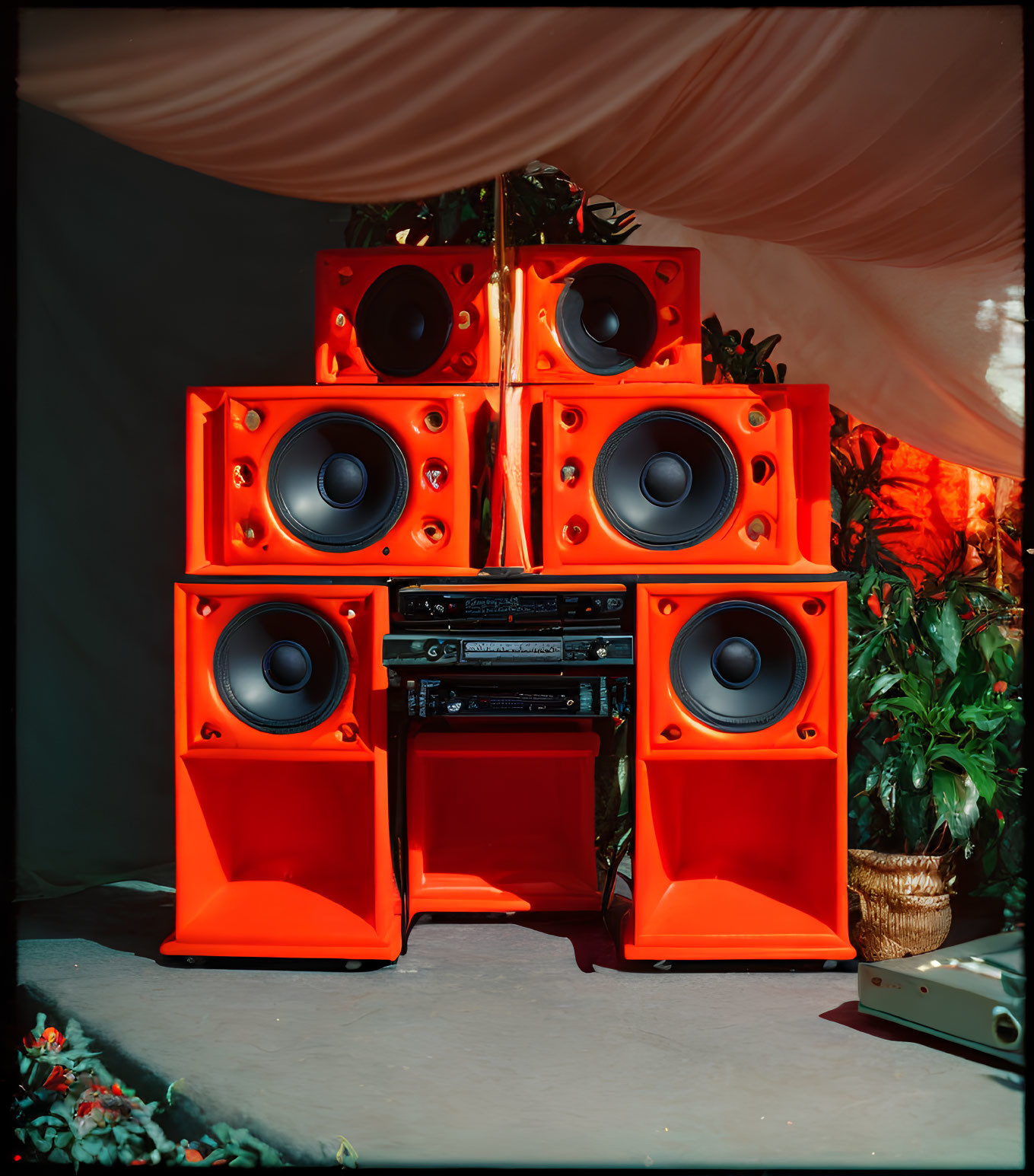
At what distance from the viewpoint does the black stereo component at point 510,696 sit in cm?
204

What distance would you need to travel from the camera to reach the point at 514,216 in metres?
2.70

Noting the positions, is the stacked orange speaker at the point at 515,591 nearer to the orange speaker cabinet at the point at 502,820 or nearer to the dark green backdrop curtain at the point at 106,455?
the orange speaker cabinet at the point at 502,820

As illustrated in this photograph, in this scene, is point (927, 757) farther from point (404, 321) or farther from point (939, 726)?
point (404, 321)

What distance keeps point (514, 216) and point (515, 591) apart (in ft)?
4.00

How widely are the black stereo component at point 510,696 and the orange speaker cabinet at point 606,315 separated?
67cm

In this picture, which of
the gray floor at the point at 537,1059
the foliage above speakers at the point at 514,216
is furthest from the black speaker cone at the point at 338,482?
the gray floor at the point at 537,1059

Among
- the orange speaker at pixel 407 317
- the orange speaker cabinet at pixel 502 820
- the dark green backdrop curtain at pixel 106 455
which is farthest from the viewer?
the dark green backdrop curtain at pixel 106 455

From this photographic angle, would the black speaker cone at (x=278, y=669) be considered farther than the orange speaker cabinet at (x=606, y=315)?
No

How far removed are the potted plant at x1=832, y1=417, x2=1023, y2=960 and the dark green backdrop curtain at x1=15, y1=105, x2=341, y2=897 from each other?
1.84 metres

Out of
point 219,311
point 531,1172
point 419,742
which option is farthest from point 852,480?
point 531,1172

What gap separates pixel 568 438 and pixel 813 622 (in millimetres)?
639

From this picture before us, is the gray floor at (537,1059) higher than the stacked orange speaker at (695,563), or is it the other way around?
the stacked orange speaker at (695,563)

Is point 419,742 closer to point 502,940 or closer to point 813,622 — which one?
point 502,940

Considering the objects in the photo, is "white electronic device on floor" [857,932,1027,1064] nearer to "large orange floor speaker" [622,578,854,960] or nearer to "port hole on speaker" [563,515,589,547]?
"large orange floor speaker" [622,578,854,960]
